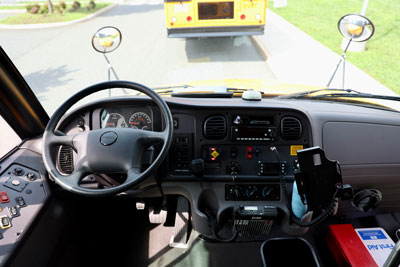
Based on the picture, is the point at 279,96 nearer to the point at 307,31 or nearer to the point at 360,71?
the point at 360,71

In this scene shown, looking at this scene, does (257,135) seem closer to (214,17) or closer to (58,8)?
(214,17)

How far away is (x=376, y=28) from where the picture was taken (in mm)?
7535

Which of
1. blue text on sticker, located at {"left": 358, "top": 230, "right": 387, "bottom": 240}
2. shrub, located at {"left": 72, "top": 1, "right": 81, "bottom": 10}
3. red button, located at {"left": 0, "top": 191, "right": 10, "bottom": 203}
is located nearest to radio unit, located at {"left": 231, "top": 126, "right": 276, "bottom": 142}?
blue text on sticker, located at {"left": 358, "top": 230, "right": 387, "bottom": 240}

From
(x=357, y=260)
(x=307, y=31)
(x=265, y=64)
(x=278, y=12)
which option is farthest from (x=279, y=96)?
(x=278, y=12)

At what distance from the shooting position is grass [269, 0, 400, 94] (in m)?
5.55

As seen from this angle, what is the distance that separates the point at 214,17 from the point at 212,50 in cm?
67

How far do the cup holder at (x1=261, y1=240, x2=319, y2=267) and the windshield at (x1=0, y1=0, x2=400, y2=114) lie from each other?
3.92 feet

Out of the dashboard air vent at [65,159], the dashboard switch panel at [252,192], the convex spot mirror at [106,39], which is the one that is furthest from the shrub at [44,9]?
the dashboard switch panel at [252,192]

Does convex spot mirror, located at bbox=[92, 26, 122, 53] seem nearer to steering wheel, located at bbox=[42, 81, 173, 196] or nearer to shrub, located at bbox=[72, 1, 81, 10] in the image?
steering wheel, located at bbox=[42, 81, 173, 196]

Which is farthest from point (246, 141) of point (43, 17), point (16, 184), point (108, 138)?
point (43, 17)

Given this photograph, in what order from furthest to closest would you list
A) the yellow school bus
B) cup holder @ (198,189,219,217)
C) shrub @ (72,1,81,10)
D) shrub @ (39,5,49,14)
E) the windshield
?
shrub @ (72,1,81,10)
shrub @ (39,5,49,14)
the yellow school bus
the windshield
cup holder @ (198,189,219,217)

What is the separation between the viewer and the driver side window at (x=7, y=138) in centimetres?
215

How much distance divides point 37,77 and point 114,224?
1740 mm

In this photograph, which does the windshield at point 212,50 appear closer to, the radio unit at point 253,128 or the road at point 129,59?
the road at point 129,59
